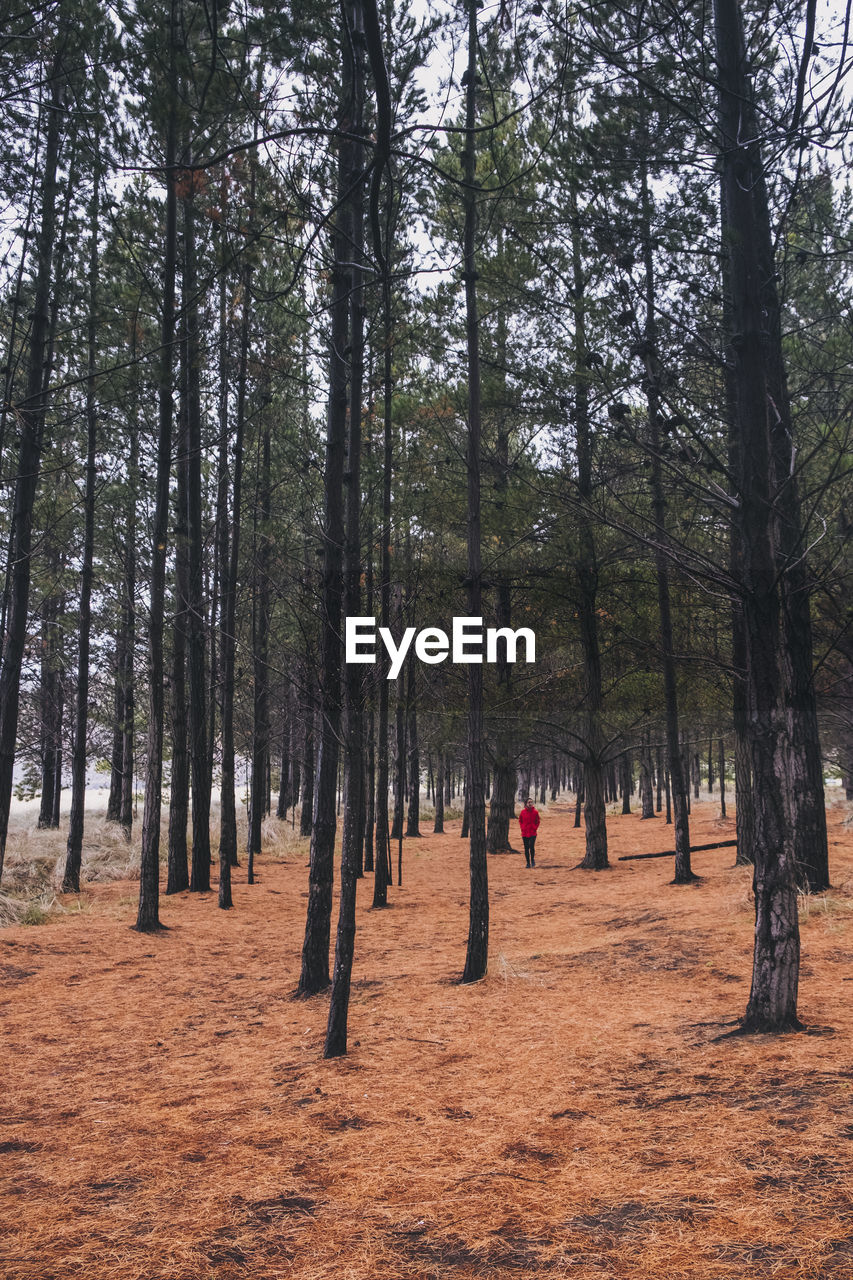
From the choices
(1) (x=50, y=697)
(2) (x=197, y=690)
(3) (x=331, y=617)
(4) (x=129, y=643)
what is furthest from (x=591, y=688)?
(1) (x=50, y=697)

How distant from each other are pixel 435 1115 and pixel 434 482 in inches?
565

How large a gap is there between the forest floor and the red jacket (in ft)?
28.6

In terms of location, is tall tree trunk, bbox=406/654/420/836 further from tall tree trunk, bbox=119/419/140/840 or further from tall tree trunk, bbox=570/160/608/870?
Result: tall tree trunk, bbox=119/419/140/840

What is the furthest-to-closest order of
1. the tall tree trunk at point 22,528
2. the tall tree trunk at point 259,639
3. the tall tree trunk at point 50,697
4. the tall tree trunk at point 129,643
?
Answer: the tall tree trunk at point 50,697
the tall tree trunk at point 129,643
the tall tree trunk at point 259,639
the tall tree trunk at point 22,528

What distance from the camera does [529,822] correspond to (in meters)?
19.0

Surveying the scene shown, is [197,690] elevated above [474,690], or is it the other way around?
[197,690]

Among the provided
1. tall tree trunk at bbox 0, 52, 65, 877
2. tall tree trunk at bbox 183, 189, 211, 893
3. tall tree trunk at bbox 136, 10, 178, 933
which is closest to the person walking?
tall tree trunk at bbox 183, 189, 211, 893

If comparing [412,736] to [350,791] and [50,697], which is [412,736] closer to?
[50,697]

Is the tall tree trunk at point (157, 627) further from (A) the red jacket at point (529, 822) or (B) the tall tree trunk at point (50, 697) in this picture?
(B) the tall tree trunk at point (50, 697)

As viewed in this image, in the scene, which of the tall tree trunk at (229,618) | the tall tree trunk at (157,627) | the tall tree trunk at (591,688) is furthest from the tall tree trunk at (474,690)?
the tall tree trunk at (591,688)

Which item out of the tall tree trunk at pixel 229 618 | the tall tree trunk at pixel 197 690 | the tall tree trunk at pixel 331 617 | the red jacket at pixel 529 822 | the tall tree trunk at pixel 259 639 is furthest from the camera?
the red jacket at pixel 529 822

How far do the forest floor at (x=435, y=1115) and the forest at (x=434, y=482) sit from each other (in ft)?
0.26

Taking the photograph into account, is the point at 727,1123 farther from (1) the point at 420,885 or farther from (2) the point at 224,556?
(2) the point at 224,556

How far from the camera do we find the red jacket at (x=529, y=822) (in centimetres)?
1889
